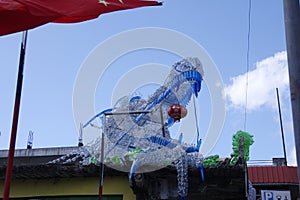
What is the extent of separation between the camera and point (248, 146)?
10.2 metres

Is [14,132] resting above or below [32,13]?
below

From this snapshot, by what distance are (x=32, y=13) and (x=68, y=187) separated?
21.0 feet

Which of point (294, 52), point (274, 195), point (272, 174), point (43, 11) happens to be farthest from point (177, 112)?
point (272, 174)

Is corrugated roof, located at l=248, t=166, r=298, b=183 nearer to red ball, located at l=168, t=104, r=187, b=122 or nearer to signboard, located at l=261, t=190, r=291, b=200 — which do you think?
signboard, located at l=261, t=190, r=291, b=200

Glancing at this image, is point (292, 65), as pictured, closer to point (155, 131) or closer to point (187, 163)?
point (187, 163)

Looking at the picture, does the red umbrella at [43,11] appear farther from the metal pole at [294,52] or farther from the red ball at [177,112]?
the red ball at [177,112]

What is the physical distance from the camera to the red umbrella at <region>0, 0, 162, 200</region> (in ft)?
17.4

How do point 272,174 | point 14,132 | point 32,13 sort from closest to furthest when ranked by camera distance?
point 14,132
point 32,13
point 272,174

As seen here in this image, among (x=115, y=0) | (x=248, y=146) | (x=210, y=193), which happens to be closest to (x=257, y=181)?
(x=210, y=193)

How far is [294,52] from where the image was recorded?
320cm

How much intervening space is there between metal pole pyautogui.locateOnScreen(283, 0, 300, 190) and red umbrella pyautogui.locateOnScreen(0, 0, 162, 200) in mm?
2767

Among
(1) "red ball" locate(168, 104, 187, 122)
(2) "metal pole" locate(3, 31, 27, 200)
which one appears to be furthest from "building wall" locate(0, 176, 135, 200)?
(2) "metal pole" locate(3, 31, 27, 200)

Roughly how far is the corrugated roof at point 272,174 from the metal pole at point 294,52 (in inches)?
554

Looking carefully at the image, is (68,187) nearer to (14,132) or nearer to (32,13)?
(14,132)
